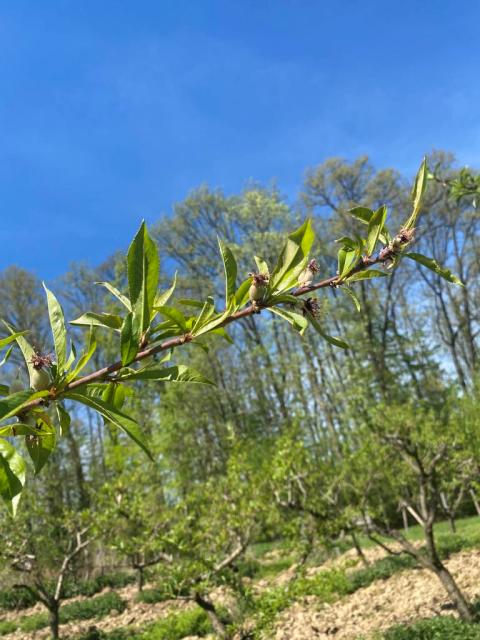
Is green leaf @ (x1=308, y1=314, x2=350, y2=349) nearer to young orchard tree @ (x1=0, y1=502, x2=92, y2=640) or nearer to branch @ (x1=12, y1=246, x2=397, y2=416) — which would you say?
branch @ (x1=12, y1=246, x2=397, y2=416)

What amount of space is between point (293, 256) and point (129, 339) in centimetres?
23

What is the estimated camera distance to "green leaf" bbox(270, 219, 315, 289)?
0.69 metres

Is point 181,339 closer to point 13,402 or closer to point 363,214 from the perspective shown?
point 13,402

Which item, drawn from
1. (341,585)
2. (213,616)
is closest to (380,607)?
(341,585)

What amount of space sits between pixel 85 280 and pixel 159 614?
11.5 metres

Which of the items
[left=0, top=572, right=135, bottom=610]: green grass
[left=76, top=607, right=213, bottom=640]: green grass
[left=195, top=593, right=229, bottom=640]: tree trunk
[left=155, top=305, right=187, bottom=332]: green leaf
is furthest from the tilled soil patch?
[left=0, top=572, right=135, bottom=610]: green grass

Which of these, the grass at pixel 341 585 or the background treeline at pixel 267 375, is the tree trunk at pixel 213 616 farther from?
the background treeline at pixel 267 375

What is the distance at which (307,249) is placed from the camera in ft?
2.27

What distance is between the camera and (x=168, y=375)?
698 mm

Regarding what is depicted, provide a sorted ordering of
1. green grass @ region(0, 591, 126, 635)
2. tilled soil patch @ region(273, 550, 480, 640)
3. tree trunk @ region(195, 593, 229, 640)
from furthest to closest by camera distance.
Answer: green grass @ region(0, 591, 126, 635)
tilled soil patch @ region(273, 550, 480, 640)
tree trunk @ region(195, 593, 229, 640)

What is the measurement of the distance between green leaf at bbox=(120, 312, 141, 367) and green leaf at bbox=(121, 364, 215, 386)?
24mm

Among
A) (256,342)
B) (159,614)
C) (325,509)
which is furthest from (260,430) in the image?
(325,509)

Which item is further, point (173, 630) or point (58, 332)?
point (173, 630)

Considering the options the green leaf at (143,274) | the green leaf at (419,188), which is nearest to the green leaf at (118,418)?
the green leaf at (143,274)
